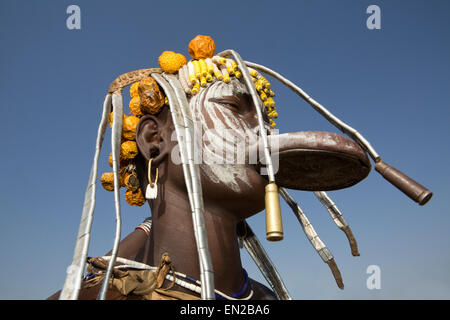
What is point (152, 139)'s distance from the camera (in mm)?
3588

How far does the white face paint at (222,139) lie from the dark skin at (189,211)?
42mm

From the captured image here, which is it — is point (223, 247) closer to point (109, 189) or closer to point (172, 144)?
point (172, 144)

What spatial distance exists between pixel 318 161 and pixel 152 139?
1294 mm

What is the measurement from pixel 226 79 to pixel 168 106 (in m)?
0.50

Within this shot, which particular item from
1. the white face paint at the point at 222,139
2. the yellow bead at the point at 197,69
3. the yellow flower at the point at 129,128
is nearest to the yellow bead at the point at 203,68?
the yellow bead at the point at 197,69

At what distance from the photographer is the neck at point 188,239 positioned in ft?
10.6

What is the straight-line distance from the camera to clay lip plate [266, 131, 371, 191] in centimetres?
300

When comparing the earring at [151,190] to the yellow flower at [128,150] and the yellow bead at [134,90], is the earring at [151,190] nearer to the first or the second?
the yellow flower at [128,150]

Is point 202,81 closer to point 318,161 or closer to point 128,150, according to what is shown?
point 128,150

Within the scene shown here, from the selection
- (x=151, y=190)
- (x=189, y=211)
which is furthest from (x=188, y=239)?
(x=151, y=190)

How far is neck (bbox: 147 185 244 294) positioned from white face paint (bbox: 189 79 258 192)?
264 millimetres

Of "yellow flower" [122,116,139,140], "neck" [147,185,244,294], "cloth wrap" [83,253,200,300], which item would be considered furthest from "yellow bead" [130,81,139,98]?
"cloth wrap" [83,253,200,300]
